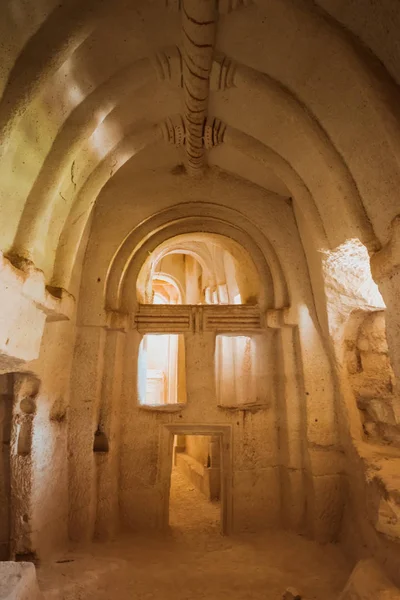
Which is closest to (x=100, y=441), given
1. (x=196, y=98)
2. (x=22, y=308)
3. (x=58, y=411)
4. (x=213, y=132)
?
(x=58, y=411)

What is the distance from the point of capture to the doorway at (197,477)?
17.7ft

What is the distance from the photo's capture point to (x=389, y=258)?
2785mm

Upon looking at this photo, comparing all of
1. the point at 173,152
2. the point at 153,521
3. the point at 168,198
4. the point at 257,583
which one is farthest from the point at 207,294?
the point at 257,583

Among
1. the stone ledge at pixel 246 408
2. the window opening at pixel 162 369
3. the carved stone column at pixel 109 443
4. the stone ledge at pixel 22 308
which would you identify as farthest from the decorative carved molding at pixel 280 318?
the window opening at pixel 162 369

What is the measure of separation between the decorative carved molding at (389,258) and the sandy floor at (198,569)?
3395mm

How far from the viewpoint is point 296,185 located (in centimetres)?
425

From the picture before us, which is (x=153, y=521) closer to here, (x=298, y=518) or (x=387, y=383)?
(x=298, y=518)

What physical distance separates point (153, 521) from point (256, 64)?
5.89 meters

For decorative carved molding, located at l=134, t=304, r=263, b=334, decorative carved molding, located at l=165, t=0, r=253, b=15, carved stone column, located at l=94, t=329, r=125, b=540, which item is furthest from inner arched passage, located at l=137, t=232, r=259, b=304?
decorative carved molding, located at l=165, t=0, r=253, b=15

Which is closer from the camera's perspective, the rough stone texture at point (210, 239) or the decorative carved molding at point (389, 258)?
the decorative carved molding at point (389, 258)

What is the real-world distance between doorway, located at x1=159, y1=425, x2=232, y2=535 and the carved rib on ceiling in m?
4.27

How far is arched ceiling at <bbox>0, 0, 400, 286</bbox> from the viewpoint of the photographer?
8.64ft

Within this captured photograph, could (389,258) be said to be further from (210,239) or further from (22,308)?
(210,239)

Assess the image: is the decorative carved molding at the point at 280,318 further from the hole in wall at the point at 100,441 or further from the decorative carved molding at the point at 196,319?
the hole in wall at the point at 100,441
